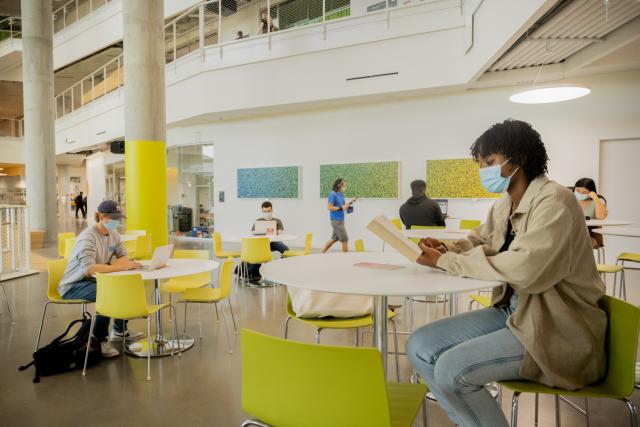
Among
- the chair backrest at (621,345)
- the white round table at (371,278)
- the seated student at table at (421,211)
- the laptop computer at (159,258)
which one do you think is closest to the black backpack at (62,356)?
the laptop computer at (159,258)

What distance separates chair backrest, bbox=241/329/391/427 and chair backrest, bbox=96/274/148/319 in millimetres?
2178

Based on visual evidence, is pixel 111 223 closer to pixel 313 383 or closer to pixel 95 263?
pixel 95 263

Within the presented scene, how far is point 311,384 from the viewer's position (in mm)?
1140

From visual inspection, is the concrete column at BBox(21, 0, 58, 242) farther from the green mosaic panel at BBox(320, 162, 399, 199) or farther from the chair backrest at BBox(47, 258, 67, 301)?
the chair backrest at BBox(47, 258, 67, 301)

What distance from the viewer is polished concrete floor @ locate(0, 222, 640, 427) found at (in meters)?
2.60

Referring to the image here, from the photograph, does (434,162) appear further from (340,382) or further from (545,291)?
(340,382)

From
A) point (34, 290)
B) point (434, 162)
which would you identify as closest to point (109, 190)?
point (34, 290)

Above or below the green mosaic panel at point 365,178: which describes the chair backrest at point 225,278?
below

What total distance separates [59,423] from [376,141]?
7.99m

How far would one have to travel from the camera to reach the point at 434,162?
8.80 meters

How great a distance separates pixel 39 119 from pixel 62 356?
1049 cm

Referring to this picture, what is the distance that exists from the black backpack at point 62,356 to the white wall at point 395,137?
6880 mm

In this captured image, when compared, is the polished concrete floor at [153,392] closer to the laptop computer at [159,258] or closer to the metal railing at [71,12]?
the laptop computer at [159,258]

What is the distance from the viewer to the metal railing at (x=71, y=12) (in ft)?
52.3
